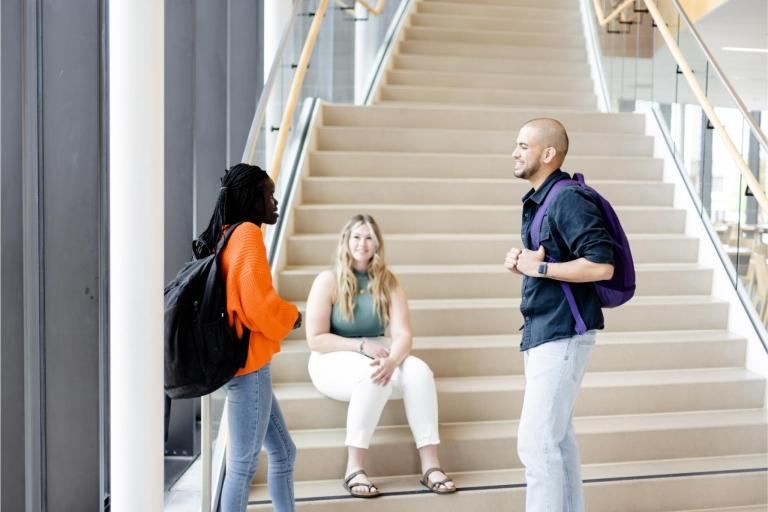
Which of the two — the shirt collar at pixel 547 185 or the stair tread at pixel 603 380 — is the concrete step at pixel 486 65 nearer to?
the stair tread at pixel 603 380

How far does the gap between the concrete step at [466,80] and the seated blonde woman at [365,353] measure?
3.43m

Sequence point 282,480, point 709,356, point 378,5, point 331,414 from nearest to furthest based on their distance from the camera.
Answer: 1. point 282,480
2. point 331,414
3. point 709,356
4. point 378,5

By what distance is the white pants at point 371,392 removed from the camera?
3465 mm

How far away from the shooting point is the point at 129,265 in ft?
8.91

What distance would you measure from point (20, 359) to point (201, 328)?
658 mm

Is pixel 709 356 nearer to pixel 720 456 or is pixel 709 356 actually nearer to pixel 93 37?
pixel 720 456

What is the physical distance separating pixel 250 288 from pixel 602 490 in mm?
1892

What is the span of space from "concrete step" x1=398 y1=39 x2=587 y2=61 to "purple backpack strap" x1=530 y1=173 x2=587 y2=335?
4753 mm

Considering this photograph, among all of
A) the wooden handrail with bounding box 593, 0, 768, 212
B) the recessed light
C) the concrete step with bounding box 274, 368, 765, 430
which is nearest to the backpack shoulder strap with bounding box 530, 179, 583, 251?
the concrete step with bounding box 274, 368, 765, 430

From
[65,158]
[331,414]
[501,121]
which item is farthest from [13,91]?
[501,121]

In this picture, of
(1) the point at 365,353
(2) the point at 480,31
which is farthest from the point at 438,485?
(2) the point at 480,31

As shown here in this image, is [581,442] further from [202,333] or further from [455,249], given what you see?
[202,333]

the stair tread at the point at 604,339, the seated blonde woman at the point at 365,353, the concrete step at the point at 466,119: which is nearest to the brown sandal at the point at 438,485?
the seated blonde woman at the point at 365,353

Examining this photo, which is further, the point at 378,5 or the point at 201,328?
the point at 378,5
